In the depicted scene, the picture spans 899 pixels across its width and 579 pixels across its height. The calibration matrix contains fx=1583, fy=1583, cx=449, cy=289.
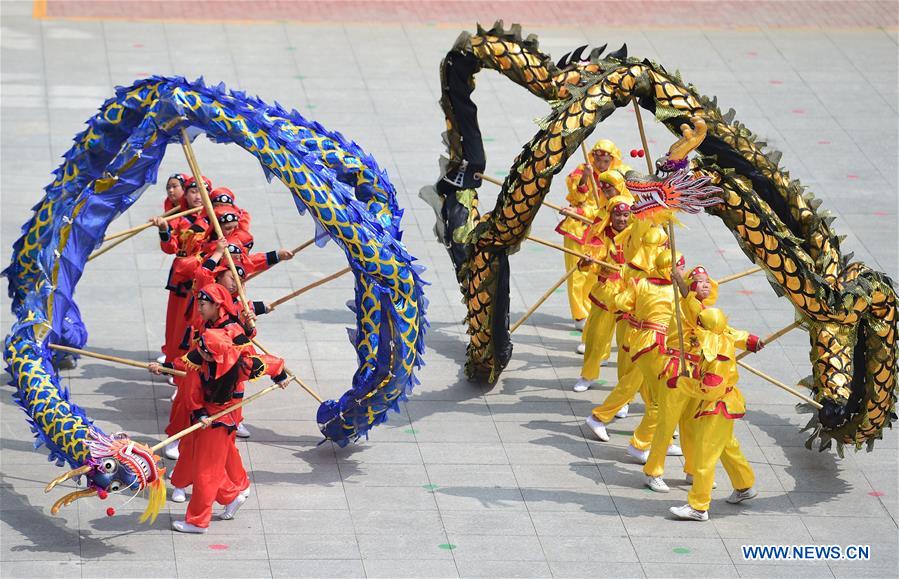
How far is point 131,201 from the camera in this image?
42.9 feet

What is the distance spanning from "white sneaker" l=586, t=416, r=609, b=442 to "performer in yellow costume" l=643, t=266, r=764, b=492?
895mm

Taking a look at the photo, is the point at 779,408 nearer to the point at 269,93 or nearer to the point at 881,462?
the point at 881,462

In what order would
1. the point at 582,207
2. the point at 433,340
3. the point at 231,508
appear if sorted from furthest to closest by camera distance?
the point at 433,340 < the point at 582,207 < the point at 231,508

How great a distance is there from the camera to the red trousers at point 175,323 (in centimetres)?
1362

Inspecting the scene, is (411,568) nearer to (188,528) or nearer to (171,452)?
(188,528)

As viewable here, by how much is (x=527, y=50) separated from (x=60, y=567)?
243 inches

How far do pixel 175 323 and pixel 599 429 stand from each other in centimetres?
378

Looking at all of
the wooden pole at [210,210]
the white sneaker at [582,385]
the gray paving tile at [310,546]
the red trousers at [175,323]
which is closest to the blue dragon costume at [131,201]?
the wooden pole at [210,210]

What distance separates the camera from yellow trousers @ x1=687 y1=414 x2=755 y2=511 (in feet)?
40.0

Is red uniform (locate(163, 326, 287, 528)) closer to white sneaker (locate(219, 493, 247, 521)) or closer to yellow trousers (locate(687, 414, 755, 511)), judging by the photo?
white sneaker (locate(219, 493, 247, 521))

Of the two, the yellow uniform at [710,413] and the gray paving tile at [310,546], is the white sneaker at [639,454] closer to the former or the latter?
the yellow uniform at [710,413]

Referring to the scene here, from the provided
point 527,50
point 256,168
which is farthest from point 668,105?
point 256,168

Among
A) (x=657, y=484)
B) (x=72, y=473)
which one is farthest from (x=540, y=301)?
(x=72, y=473)

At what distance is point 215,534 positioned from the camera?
11.9 m
